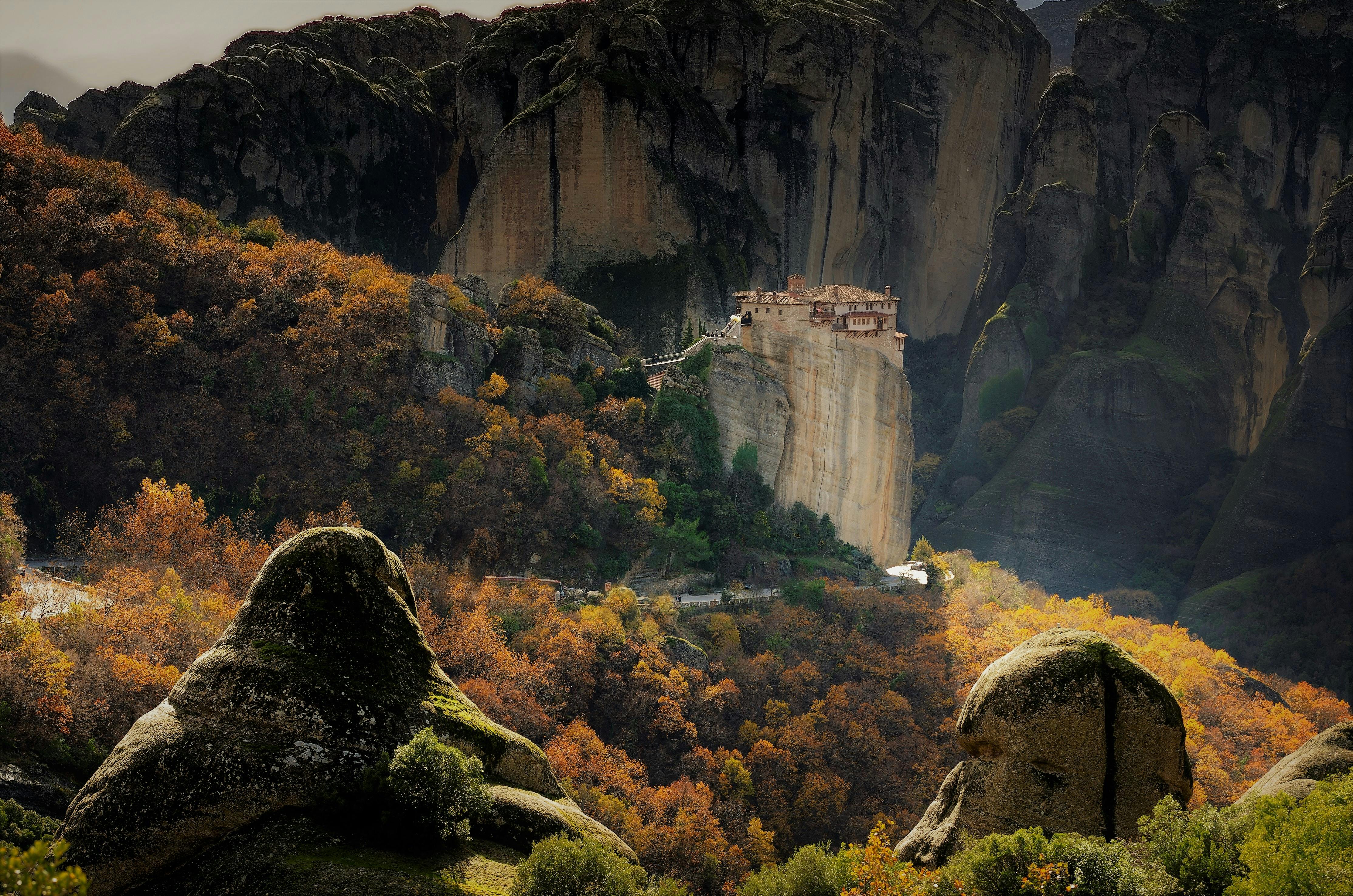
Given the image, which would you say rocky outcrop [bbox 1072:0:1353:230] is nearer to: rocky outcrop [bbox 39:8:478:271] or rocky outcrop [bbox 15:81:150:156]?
rocky outcrop [bbox 39:8:478:271]

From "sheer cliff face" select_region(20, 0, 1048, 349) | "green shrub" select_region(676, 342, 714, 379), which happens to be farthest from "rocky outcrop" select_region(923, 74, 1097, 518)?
"green shrub" select_region(676, 342, 714, 379)

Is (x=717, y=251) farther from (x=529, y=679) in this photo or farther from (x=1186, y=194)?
(x=1186, y=194)

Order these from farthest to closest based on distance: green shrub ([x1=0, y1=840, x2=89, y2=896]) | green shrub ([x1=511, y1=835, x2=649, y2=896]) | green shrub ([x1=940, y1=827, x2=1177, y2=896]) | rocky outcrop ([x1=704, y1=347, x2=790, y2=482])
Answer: rocky outcrop ([x1=704, y1=347, x2=790, y2=482]), green shrub ([x1=511, y1=835, x2=649, y2=896]), green shrub ([x1=940, y1=827, x2=1177, y2=896]), green shrub ([x1=0, y1=840, x2=89, y2=896])

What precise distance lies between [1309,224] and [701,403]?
75.5 meters

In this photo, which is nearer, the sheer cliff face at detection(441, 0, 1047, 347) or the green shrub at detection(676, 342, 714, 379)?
the green shrub at detection(676, 342, 714, 379)

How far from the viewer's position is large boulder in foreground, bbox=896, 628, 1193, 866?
47.5 feet

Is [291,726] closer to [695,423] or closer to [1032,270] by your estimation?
[695,423]

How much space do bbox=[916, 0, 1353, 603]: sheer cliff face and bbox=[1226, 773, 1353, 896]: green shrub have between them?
75.9 m

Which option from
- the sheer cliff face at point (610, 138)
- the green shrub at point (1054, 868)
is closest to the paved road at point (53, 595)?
the green shrub at point (1054, 868)

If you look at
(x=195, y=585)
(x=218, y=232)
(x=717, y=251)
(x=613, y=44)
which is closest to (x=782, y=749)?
(x=195, y=585)

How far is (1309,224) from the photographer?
106000 mm

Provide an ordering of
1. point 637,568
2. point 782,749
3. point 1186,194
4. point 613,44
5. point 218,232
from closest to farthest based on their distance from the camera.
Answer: point 782,749 < point 637,568 < point 218,232 < point 613,44 < point 1186,194

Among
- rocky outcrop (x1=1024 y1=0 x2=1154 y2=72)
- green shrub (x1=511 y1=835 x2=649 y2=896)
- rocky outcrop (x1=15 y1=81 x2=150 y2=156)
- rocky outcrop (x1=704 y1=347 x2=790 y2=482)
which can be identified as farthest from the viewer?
rocky outcrop (x1=1024 y1=0 x2=1154 y2=72)

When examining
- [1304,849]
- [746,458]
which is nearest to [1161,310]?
[746,458]
